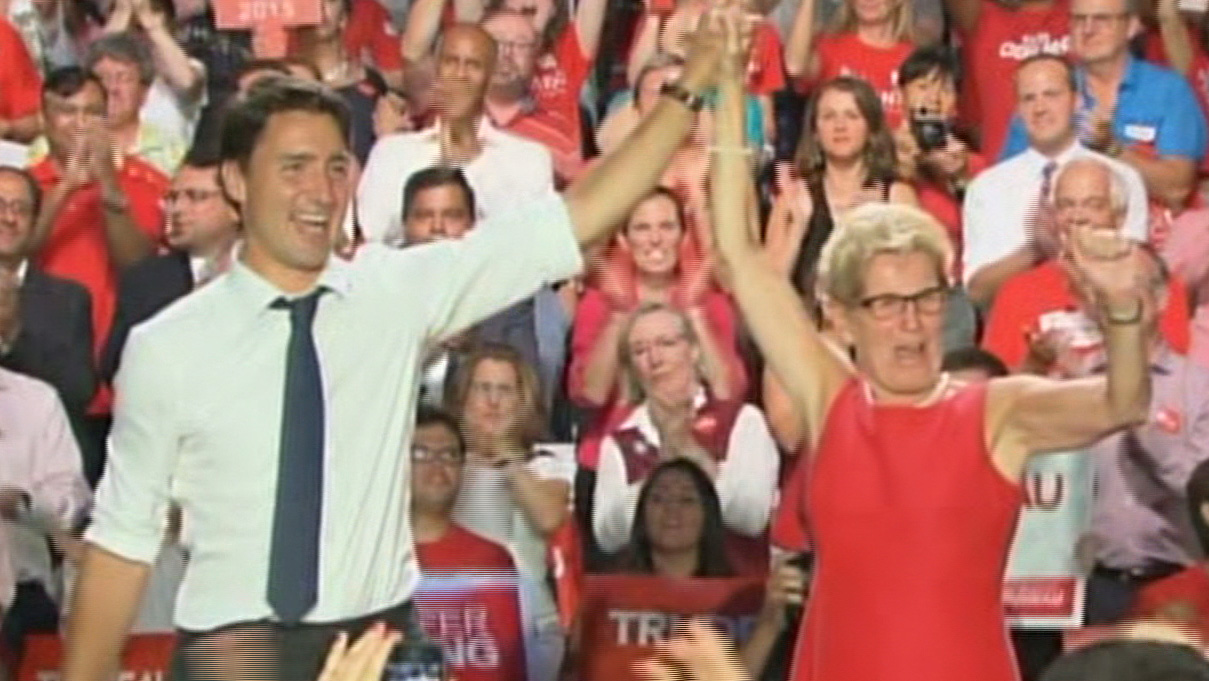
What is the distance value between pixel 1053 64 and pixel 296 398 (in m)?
4.77

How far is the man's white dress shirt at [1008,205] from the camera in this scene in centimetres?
887

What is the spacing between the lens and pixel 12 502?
781cm

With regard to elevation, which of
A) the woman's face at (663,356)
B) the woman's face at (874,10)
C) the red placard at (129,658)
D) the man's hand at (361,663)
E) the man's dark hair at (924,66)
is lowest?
the red placard at (129,658)

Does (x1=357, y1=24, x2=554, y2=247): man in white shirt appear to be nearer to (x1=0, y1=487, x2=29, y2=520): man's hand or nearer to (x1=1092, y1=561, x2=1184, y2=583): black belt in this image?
(x1=0, y1=487, x2=29, y2=520): man's hand

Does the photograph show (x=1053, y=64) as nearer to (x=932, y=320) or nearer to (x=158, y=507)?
(x=932, y=320)

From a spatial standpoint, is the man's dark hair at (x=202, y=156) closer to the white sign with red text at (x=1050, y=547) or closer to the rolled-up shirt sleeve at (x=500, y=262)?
the white sign with red text at (x=1050, y=547)

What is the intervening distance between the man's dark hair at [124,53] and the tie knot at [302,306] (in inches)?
213

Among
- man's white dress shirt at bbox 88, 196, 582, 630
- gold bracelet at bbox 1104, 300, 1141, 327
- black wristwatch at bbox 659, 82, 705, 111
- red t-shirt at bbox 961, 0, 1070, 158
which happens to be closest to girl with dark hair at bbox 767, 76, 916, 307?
red t-shirt at bbox 961, 0, 1070, 158

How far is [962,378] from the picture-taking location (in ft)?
23.3

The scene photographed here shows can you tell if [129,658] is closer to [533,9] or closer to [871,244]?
[871,244]

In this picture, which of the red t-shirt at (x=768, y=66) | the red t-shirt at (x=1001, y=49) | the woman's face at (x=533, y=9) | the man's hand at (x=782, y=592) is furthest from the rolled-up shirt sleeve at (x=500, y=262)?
the woman's face at (x=533, y=9)

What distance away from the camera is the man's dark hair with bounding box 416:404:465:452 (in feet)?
25.0

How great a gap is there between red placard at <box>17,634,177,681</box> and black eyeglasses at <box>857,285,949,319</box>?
231cm

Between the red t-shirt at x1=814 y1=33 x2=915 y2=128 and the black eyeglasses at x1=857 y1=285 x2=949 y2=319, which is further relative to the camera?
the red t-shirt at x1=814 y1=33 x2=915 y2=128
